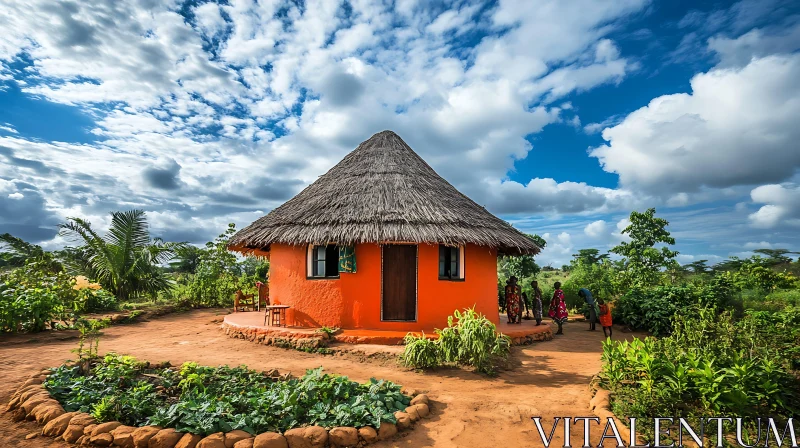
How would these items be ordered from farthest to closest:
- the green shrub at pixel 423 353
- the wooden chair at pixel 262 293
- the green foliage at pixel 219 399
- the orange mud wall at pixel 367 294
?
1. the wooden chair at pixel 262 293
2. the orange mud wall at pixel 367 294
3. the green shrub at pixel 423 353
4. the green foliage at pixel 219 399

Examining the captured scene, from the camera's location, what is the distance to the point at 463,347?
6.76 m

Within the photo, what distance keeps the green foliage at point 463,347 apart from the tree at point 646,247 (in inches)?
511

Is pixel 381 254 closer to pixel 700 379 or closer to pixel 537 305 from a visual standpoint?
pixel 537 305

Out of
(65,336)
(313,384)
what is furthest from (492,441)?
(65,336)

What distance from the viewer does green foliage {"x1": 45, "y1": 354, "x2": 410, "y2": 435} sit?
4.39 m

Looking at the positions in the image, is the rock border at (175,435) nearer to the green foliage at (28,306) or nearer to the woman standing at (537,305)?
the green foliage at (28,306)

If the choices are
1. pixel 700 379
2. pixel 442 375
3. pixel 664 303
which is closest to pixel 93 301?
→ pixel 442 375

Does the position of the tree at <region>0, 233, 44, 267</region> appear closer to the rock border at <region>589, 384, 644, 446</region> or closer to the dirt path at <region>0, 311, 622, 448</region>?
the dirt path at <region>0, 311, 622, 448</region>

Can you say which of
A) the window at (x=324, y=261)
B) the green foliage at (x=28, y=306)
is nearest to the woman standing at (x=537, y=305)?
the window at (x=324, y=261)

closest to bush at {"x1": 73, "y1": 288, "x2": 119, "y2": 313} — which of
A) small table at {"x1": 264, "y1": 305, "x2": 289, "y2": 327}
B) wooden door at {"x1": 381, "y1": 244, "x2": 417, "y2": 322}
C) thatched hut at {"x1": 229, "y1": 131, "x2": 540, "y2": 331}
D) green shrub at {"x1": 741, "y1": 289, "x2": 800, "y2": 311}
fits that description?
thatched hut at {"x1": 229, "y1": 131, "x2": 540, "y2": 331}

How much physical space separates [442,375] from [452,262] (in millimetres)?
3615

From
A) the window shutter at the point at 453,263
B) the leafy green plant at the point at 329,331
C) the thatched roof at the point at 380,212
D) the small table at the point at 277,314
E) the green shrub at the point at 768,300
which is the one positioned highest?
the thatched roof at the point at 380,212

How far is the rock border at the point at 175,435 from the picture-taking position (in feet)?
13.3

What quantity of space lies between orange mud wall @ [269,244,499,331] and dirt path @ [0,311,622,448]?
4.24 feet
